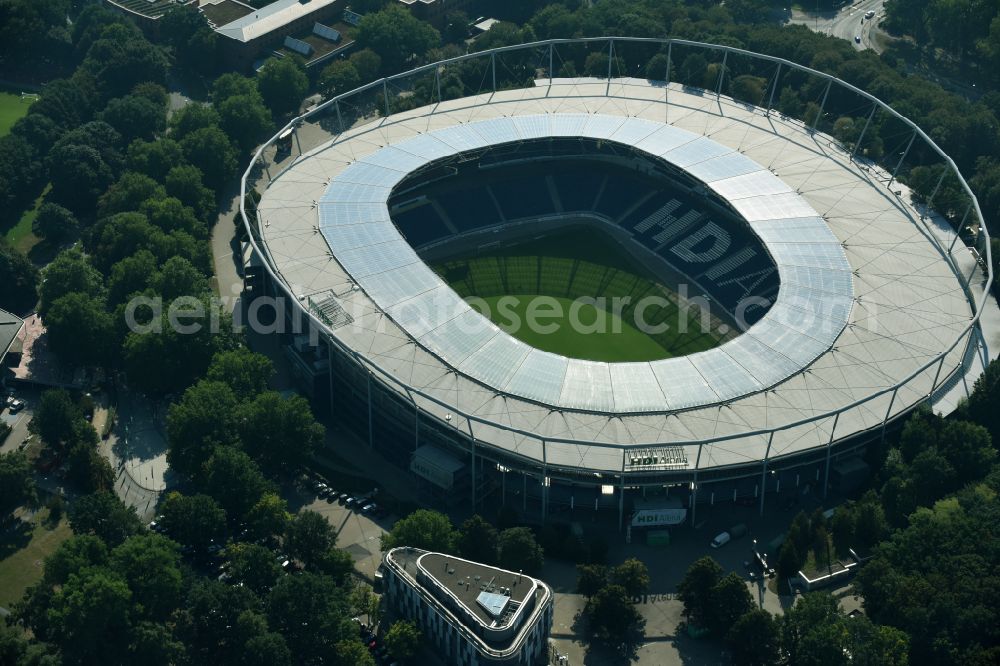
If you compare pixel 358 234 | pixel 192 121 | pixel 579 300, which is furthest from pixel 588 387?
pixel 192 121

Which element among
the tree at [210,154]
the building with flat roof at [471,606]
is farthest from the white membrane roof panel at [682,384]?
the tree at [210,154]

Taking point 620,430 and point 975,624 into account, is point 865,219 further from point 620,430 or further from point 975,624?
point 975,624

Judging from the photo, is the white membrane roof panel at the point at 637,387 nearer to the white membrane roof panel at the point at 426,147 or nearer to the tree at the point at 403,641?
the tree at the point at 403,641

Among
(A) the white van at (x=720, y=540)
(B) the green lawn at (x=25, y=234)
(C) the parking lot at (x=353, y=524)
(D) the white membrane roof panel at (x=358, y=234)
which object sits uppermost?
(D) the white membrane roof panel at (x=358, y=234)

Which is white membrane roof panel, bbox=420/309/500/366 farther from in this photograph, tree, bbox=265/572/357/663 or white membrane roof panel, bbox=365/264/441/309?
tree, bbox=265/572/357/663

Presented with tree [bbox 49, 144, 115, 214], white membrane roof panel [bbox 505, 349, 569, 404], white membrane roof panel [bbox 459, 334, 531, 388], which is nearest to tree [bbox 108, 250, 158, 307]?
tree [bbox 49, 144, 115, 214]
